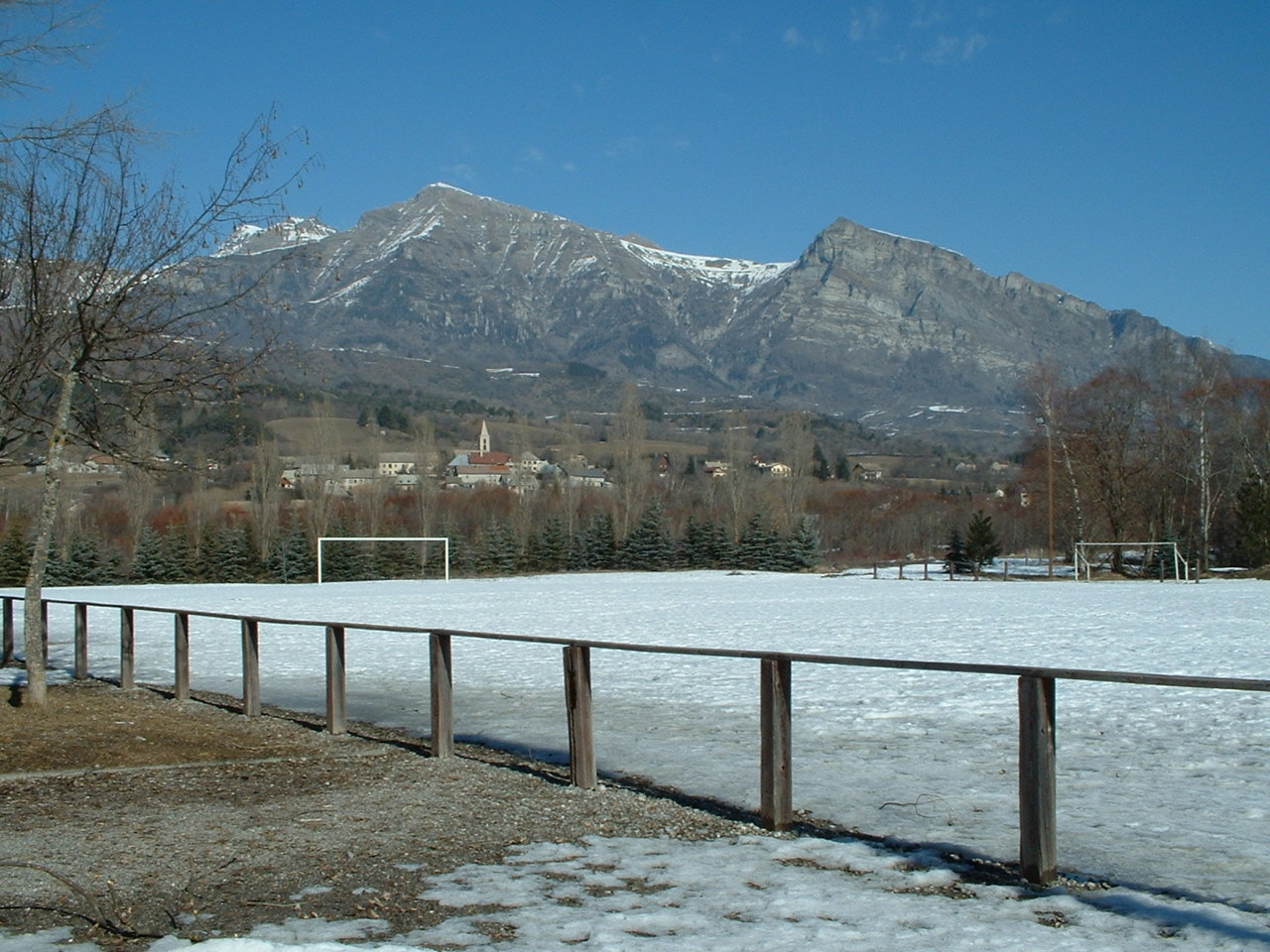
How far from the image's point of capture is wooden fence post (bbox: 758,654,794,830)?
242 inches

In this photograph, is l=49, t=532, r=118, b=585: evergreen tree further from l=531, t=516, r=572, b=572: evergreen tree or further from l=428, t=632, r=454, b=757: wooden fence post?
l=428, t=632, r=454, b=757: wooden fence post

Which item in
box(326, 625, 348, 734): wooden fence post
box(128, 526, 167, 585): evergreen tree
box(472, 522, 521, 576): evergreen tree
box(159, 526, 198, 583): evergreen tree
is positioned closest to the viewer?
box(326, 625, 348, 734): wooden fence post

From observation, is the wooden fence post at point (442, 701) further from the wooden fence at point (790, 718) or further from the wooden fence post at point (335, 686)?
the wooden fence post at point (335, 686)

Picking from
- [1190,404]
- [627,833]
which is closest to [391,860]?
[627,833]

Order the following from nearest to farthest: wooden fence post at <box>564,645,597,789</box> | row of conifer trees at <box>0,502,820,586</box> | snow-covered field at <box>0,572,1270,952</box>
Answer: snow-covered field at <box>0,572,1270,952</box>, wooden fence post at <box>564,645,597,789</box>, row of conifer trees at <box>0,502,820,586</box>

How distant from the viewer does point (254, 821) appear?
639 cm

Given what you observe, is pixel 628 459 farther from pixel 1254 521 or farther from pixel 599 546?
pixel 1254 521

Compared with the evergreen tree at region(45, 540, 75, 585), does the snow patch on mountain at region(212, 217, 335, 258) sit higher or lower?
higher

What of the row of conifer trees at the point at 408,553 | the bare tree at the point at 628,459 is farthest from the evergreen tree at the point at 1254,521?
the bare tree at the point at 628,459

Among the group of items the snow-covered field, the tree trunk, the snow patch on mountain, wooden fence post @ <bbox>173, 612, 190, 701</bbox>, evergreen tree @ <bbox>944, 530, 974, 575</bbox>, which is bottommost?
evergreen tree @ <bbox>944, 530, 974, 575</bbox>

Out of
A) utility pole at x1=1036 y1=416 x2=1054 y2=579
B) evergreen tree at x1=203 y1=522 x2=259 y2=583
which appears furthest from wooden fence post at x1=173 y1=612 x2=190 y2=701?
evergreen tree at x1=203 y1=522 x2=259 y2=583

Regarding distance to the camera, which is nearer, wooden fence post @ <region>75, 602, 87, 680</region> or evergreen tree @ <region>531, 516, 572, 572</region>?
wooden fence post @ <region>75, 602, 87, 680</region>

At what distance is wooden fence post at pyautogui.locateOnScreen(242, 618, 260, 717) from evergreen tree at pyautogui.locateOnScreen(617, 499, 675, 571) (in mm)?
67050

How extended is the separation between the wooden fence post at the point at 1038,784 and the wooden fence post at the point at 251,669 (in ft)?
23.9
